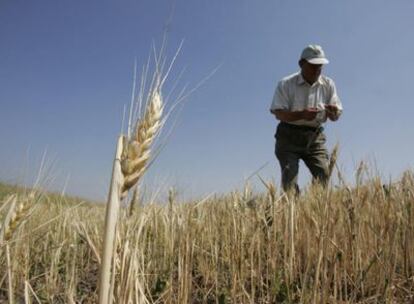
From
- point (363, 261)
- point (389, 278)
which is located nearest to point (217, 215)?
point (363, 261)

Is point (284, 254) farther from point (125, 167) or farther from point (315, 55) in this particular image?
point (315, 55)

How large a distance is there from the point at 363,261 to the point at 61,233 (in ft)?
6.41

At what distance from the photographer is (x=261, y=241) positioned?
80.1 inches

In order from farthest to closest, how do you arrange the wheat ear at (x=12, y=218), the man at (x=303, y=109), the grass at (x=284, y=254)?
the man at (x=303, y=109) < the grass at (x=284, y=254) < the wheat ear at (x=12, y=218)

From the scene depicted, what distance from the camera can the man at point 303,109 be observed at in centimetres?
411

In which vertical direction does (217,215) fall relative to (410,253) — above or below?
above

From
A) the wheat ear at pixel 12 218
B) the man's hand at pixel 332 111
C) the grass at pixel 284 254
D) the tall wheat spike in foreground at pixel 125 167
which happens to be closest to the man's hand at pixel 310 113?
the man's hand at pixel 332 111

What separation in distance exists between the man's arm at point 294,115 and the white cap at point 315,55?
52cm

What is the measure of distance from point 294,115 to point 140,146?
3.37 meters

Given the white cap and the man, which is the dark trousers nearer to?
the man

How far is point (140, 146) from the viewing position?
2.40 ft

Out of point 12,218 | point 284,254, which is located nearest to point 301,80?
point 284,254

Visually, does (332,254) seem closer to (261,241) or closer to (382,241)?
(382,241)

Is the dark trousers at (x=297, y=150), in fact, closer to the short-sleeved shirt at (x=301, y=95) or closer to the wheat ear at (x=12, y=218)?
the short-sleeved shirt at (x=301, y=95)
